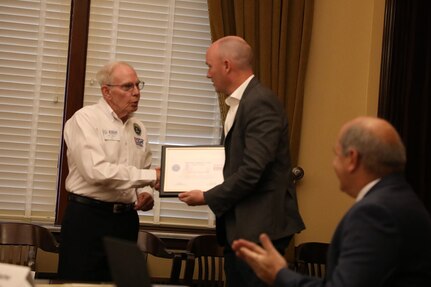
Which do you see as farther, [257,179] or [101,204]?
[101,204]

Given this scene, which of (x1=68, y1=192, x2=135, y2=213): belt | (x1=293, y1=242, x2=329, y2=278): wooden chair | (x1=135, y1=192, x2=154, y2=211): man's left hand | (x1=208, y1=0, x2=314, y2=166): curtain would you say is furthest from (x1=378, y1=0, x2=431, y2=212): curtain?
(x1=68, y1=192, x2=135, y2=213): belt

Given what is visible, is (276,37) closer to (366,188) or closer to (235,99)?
(235,99)

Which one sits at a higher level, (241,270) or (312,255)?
(241,270)

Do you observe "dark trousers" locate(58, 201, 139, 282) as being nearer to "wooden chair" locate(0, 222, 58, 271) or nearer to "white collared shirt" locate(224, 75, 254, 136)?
"wooden chair" locate(0, 222, 58, 271)

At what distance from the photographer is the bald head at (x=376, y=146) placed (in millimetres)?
2326

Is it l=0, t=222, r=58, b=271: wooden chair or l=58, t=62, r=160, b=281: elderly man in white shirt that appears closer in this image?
l=58, t=62, r=160, b=281: elderly man in white shirt

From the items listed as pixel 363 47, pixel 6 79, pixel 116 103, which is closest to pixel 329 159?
pixel 363 47

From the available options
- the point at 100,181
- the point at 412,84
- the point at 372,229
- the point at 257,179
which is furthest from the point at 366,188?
the point at 412,84

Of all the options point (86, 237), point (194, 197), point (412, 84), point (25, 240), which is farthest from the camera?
point (412, 84)

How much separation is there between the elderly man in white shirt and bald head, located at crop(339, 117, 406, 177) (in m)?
1.90

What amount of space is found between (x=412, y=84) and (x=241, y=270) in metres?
2.47

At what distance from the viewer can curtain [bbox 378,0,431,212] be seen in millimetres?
5344

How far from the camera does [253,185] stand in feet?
11.1

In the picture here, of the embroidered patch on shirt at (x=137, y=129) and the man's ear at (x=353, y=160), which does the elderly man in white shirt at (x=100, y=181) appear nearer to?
the embroidered patch on shirt at (x=137, y=129)
